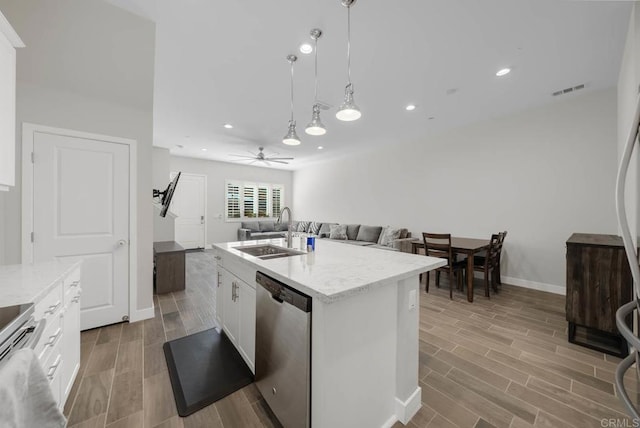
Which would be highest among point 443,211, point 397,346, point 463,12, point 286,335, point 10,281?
point 463,12

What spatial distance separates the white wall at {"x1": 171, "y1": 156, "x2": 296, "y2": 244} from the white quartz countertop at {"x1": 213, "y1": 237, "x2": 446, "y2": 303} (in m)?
6.02

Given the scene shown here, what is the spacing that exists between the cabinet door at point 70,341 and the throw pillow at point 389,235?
4771mm

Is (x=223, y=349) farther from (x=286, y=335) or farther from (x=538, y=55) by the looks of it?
(x=538, y=55)

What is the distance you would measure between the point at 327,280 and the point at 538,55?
10.5ft

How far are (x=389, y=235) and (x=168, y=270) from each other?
4.30 m

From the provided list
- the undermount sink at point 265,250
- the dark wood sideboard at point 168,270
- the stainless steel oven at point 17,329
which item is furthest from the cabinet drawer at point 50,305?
the dark wood sideboard at point 168,270

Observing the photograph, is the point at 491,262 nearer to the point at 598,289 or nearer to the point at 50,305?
the point at 598,289

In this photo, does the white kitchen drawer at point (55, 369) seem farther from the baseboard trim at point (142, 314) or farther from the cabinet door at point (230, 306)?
the baseboard trim at point (142, 314)

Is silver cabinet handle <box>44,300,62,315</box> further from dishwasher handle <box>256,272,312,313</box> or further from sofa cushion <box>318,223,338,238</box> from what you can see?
sofa cushion <box>318,223,338,238</box>

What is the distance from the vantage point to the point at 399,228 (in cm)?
564

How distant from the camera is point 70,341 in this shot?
5.28 ft

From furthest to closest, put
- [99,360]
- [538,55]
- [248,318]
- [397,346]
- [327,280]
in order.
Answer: [538,55]
[99,360]
[248,318]
[397,346]
[327,280]

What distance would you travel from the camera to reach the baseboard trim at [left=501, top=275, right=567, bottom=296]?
3573 mm

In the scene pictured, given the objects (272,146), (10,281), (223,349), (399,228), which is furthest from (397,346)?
(272,146)
